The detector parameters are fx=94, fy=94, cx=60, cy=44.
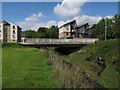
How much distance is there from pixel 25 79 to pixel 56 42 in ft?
50.6

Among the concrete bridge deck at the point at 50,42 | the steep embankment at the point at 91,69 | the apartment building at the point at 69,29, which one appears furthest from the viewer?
the apartment building at the point at 69,29

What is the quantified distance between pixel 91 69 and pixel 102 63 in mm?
3254

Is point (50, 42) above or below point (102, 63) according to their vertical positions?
above

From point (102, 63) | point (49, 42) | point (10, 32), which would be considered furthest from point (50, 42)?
point (10, 32)

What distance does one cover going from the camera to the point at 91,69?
13.7m

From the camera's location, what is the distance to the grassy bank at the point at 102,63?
36.1 feet

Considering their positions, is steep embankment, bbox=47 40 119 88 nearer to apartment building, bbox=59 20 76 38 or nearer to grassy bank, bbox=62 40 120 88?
grassy bank, bbox=62 40 120 88

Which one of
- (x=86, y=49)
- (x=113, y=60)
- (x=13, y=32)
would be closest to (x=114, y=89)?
(x=113, y=60)

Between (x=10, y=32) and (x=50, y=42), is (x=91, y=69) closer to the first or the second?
(x=50, y=42)

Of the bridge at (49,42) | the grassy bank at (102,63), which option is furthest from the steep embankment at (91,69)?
the bridge at (49,42)

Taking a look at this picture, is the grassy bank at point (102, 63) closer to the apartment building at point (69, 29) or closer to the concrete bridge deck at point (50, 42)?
the concrete bridge deck at point (50, 42)

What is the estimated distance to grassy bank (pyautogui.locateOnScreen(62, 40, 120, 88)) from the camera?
10995 mm

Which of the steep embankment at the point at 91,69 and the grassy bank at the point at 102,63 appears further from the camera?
the grassy bank at the point at 102,63


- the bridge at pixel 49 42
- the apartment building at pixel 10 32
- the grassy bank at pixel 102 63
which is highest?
the apartment building at pixel 10 32
